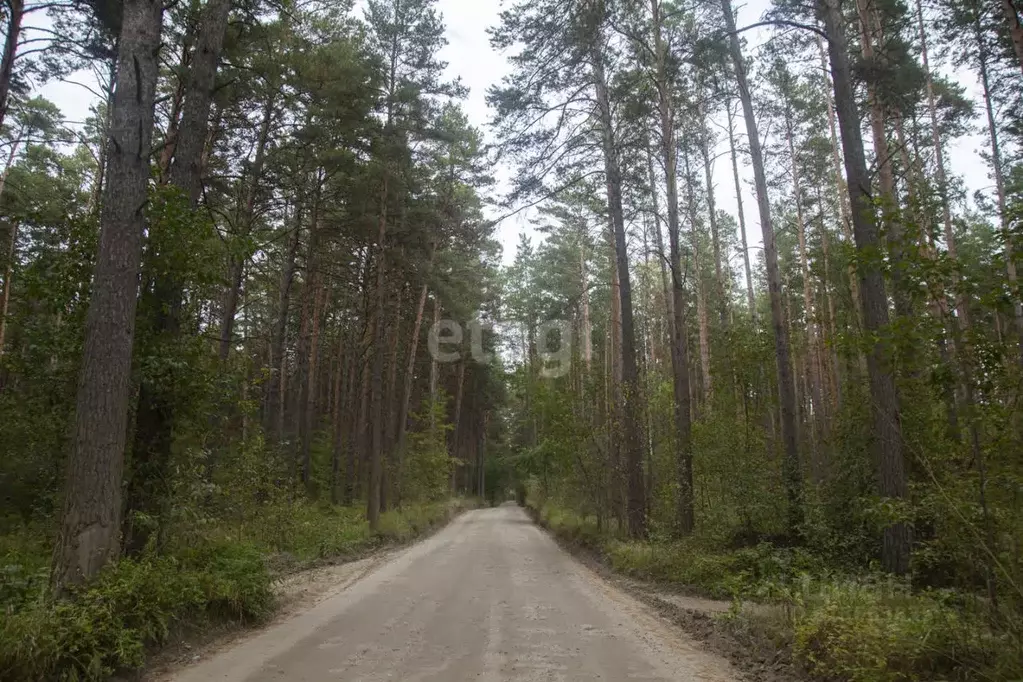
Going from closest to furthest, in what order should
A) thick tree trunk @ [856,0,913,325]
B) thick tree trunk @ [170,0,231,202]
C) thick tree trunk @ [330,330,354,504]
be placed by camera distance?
thick tree trunk @ [170,0,231,202]
thick tree trunk @ [856,0,913,325]
thick tree trunk @ [330,330,354,504]

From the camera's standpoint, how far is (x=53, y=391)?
24.2 feet

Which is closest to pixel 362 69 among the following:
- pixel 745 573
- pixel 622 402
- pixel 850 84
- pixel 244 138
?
pixel 244 138

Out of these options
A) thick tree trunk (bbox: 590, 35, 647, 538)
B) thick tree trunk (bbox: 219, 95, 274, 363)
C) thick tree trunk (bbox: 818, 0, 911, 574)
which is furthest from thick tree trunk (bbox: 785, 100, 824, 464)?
thick tree trunk (bbox: 219, 95, 274, 363)

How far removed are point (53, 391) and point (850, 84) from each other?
36.3ft

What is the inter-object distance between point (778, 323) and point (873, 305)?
425cm

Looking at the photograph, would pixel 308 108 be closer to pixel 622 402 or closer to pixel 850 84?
pixel 622 402

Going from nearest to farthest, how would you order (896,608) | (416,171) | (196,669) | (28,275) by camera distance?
(196,669) → (896,608) → (28,275) → (416,171)

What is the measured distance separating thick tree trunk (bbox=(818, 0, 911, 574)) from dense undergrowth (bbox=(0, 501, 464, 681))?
799cm

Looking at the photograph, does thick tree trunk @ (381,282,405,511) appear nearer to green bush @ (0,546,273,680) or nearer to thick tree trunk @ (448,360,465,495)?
thick tree trunk @ (448,360,465,495)

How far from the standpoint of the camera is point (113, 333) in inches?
250

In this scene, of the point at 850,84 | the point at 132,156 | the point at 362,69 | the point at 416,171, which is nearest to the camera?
the point at 132,156

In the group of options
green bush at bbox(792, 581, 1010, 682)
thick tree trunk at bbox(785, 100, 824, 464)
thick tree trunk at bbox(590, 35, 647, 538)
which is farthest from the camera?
thick tree trunk at bbox(785, 100, 824, 464)

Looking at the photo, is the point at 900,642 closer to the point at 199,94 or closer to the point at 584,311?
the point at 199,94

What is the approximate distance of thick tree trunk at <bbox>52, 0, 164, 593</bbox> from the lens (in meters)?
5.92
